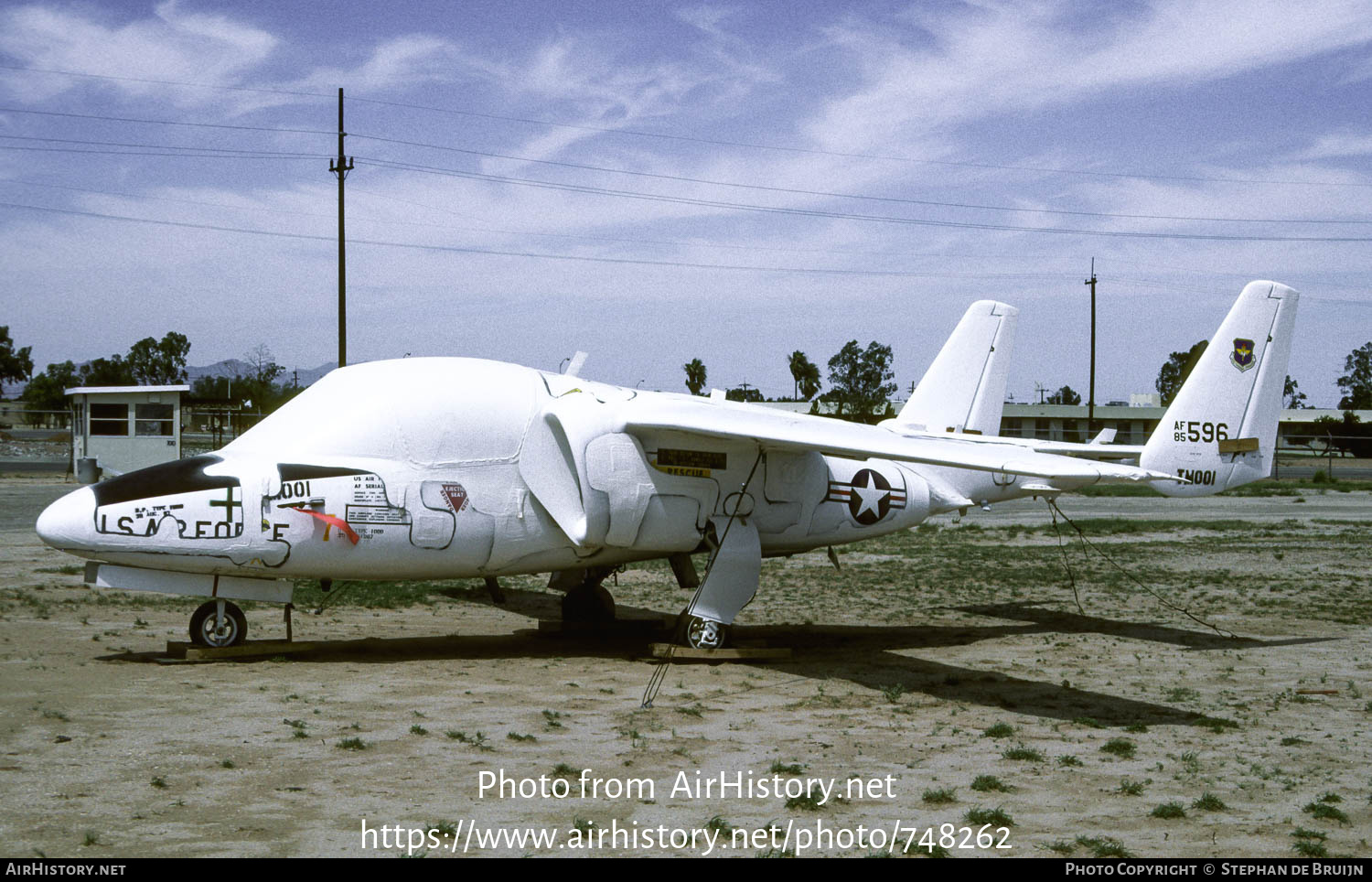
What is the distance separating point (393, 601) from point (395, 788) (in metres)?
9.51

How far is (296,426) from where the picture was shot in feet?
38.8

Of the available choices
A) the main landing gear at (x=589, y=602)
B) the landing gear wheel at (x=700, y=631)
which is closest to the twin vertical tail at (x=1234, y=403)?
the landing gear wheel at (x=700, y=631)

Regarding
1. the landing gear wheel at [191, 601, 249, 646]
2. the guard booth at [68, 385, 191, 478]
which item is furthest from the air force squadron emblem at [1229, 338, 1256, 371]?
the guard booth at [68, 385, 191, 478]

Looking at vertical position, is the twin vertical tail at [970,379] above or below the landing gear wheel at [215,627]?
above

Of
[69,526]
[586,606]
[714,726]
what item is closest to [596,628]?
[586,606]

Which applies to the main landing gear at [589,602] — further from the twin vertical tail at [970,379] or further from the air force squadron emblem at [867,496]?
the twin vertical tail at [970,379]

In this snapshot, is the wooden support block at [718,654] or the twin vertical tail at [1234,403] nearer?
the wooden support block at [718,654]

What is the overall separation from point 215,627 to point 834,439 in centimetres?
644

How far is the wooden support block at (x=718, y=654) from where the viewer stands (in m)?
12.2

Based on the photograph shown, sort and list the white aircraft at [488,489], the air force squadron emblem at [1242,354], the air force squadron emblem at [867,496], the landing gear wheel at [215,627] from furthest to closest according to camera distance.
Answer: the air force squadron emblem at [1242,354], the air force squadron emblem at [867,496], the landing gear wheel at [215,627], the white aircraft at [488,489]

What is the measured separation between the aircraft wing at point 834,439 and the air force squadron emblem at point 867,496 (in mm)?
1264

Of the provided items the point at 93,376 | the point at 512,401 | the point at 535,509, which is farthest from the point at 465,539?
the point at 93,376

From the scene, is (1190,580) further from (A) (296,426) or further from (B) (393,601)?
(A) (296,426)

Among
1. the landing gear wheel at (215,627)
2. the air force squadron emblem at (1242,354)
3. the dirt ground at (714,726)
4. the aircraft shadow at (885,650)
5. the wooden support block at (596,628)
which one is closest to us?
the dirt ground at (714,726)
